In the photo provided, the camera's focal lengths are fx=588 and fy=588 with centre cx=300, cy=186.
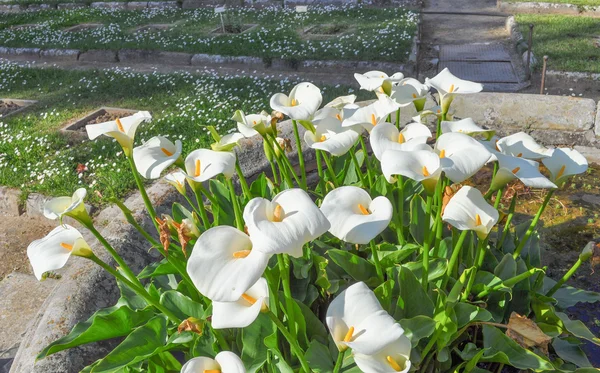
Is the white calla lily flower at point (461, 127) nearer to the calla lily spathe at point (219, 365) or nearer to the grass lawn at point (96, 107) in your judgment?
the calla lily spathe at point (219, 365)

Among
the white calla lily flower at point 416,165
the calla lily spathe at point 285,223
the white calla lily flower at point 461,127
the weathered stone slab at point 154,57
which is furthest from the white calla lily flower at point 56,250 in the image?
the weathered stone slab at point 154,57

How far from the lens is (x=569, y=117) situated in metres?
2.65

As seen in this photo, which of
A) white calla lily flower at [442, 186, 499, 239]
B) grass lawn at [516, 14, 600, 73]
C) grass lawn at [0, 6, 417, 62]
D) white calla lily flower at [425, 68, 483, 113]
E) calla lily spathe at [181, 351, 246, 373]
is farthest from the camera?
grass lawn at [0, 6, 417, 62]

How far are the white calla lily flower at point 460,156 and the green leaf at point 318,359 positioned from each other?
47cm

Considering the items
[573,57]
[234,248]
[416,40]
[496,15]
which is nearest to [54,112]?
[416,40]

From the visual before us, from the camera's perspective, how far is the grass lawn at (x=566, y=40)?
6234 mm

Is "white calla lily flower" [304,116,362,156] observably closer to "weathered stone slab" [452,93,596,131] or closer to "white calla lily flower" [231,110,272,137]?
"white calla lily flower" [231,110,272,137]

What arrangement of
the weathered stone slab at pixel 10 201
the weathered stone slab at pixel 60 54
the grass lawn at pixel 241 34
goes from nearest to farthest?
the weathered stone slab at pixel 10 201
the grass lawn at pixel 241 34
the weathered stone slab at pixel 60 54

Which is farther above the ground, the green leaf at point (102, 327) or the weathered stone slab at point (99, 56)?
the green leaf at point (102, 327)

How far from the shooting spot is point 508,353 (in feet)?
4.55

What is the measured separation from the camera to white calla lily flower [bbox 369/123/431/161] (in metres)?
1.34

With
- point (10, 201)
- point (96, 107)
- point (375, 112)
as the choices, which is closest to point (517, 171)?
point (375, 112)

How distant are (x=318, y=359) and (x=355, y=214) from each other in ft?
1.12

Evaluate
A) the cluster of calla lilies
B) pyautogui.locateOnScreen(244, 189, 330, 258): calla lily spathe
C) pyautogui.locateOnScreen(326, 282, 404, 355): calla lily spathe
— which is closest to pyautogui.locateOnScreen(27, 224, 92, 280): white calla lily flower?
the cluster of calla lilies
